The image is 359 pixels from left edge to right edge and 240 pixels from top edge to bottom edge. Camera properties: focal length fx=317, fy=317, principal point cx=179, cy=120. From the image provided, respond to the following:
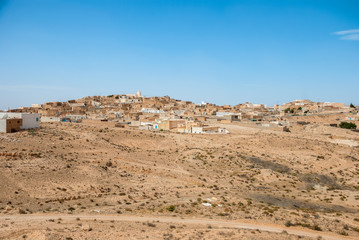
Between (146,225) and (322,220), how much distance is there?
9529mm

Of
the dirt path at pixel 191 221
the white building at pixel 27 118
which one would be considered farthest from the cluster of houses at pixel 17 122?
the dirt path at pixel 191 221

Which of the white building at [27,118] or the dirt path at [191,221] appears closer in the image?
the dirt path at [191,221]

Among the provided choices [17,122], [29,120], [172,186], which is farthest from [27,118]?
[172,186]

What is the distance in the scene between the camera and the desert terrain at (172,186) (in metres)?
14.5

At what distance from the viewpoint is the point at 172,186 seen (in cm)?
2336

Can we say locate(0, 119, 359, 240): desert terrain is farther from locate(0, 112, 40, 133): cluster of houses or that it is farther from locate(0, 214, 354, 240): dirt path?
locate(0, 112, 40, 133): cluster of houses

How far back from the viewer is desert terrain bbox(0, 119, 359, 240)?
14.5 m

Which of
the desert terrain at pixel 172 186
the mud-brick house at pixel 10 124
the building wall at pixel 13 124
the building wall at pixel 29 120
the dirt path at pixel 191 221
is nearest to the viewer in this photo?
the desert terrain at pixel 172 186

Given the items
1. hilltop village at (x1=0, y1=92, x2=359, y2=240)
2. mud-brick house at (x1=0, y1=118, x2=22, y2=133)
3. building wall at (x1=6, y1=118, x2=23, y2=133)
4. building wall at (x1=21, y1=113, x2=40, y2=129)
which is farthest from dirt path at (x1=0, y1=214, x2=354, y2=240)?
building wall at (x1=21, y1=113, x2=40, y2=129)

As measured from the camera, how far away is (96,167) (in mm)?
25344

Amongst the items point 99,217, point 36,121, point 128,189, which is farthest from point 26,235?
point 36,121

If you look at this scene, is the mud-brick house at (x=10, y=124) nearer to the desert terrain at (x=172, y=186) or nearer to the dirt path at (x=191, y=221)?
the desert terrain at (x=172, y=186)

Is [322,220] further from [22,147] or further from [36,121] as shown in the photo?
[36,121]

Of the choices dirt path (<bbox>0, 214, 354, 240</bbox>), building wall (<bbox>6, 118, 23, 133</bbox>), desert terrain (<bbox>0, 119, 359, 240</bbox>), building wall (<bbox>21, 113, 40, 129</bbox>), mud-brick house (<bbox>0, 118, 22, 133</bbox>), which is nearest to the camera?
desert terrain (<bbox>0, 119, 359, 240</bbox>)
